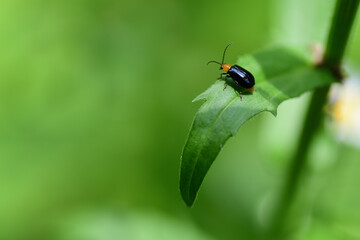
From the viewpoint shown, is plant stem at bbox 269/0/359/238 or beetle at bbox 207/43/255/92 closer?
plant stem at bbox 269/0/359/238

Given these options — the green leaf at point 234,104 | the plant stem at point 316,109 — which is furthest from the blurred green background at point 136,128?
the green leaf at point 234,104

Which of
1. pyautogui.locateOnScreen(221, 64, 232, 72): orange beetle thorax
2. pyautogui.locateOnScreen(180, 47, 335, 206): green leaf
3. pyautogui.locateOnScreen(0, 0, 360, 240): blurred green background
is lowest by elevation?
pyautogui.locateOnScreen(0, 0, 360, 240): blurred green background

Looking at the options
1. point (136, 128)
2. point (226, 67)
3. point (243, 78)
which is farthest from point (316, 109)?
point (136, 128)

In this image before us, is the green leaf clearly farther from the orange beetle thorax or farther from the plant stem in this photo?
the orange beetle thorax

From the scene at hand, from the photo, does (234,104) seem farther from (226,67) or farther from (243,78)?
(226,67)

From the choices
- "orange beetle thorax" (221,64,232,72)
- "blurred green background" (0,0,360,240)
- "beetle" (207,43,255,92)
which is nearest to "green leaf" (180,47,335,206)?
"beetle" (207,43,255,92)

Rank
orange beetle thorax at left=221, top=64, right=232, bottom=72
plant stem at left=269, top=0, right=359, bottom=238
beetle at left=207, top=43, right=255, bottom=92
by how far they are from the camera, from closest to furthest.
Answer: plant stem at left=269, top=0, right=359, bottom=238, beetle at left=207, top=43, right=255, bottom=92, orange beetle thorax at left=221, top=64, right=232, bottom=72

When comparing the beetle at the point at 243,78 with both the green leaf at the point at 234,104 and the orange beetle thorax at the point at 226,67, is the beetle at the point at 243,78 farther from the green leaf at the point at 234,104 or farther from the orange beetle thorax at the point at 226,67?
the orange beetle thorax at the point at 226,67
